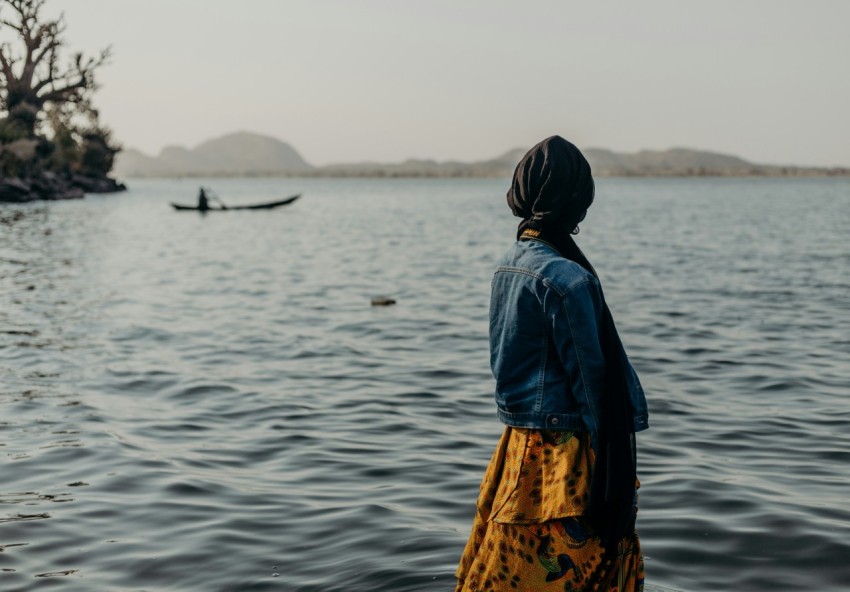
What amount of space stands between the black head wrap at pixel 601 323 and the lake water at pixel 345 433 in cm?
268

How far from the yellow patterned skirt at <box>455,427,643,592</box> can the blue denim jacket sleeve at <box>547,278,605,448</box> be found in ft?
0.51

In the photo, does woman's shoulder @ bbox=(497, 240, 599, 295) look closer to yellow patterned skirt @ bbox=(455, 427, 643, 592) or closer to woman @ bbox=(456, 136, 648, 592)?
woman @ bbox=(456, 136, 648, 592)

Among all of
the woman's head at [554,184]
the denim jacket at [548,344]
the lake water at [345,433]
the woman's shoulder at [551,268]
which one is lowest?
the lake water at [345,433]

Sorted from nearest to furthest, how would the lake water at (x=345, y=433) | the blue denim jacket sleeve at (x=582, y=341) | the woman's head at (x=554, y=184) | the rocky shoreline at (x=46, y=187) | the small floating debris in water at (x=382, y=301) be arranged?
the blue denim jacket sleeve at (x=582, y=341) < the woman's head at (x=554, y=184) < the lake water at (x=345, y=433) < the small floating debris in water at (x=382, y=301) < the rocky shoreline at (x=46, y=187)

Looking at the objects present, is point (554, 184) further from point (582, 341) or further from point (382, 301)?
point (382, 301)

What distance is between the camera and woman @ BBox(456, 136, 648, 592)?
11.0ft

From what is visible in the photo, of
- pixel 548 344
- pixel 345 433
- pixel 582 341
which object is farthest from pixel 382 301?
→ pixel 582 341

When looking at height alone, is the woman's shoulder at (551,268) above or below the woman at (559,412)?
above

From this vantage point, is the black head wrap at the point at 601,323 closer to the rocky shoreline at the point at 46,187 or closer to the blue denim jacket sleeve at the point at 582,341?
the blue denim jacket sleeve at the point at 582,341

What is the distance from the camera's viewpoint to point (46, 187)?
225ft

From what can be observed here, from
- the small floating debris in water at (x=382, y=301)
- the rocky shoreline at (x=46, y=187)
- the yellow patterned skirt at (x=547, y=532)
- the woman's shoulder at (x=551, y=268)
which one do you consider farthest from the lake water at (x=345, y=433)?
the rocky shoreline at (x=46, y=187)

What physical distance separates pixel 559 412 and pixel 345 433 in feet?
20.9

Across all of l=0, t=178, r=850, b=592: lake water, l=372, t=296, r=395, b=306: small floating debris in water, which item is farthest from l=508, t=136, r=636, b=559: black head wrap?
l=372, t=296, r=395, b=306: small floating debris in water

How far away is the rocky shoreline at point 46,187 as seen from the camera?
62.1 m
